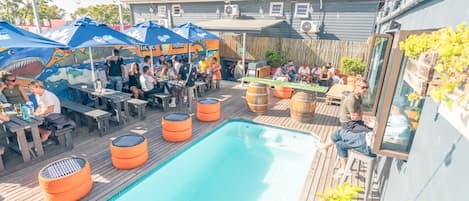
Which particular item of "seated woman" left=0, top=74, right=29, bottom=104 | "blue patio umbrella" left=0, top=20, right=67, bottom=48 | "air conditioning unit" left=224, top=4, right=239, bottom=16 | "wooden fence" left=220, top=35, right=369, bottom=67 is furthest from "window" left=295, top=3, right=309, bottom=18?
"seated woman" left=0, top=74, right=29, bottom=104

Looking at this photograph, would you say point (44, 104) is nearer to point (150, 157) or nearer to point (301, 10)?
point (150, 157)

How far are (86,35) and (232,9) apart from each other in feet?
36.9

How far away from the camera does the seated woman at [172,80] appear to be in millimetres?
8898

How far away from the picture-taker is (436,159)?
6.59 ft

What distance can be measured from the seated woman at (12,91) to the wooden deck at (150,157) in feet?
4.80

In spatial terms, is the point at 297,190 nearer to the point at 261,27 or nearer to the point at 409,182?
the point at 409,182

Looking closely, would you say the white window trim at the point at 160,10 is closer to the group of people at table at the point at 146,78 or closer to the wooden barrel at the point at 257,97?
the group of people at table at the point at 146,78

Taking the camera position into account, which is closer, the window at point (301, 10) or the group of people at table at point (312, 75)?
the group of people at table at point (312, 75)

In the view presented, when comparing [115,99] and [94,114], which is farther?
[115,99]

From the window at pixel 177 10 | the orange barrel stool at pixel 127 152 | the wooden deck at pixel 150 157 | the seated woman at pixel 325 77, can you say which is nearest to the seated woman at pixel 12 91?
the wooden deck at pixel 150 157

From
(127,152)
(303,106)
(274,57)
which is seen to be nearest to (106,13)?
(274,57)

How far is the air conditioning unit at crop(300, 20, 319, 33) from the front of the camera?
1420 cm

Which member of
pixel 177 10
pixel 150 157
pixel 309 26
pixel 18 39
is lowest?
pixel 150 157

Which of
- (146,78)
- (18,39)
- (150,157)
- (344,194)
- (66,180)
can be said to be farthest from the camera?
(146,78)
